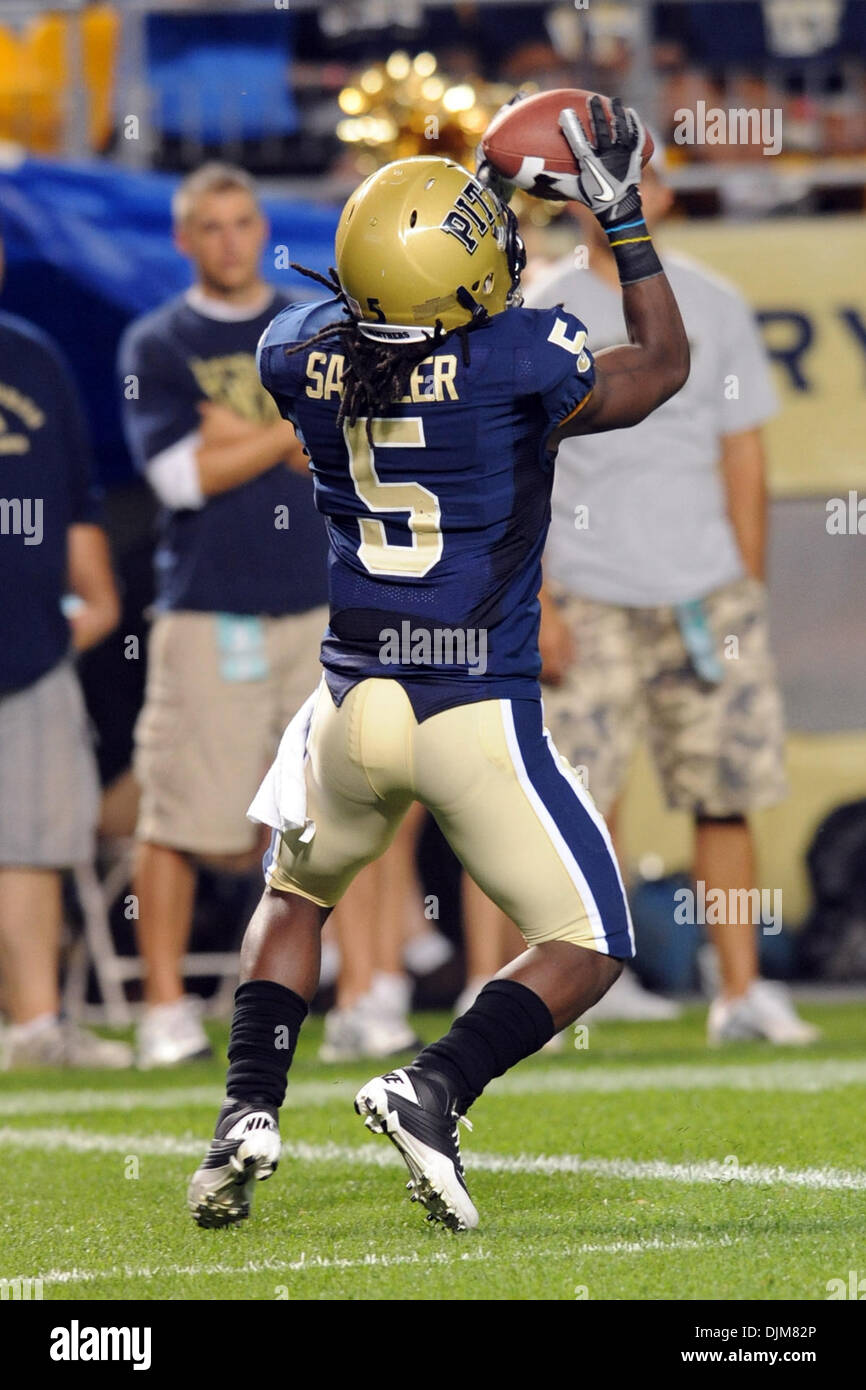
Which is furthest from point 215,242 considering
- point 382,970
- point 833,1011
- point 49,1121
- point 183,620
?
point 833,1011

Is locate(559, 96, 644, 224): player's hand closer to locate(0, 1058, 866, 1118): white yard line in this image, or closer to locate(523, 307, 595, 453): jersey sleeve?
locate(523, 307, 595, 453): jersey sleeve

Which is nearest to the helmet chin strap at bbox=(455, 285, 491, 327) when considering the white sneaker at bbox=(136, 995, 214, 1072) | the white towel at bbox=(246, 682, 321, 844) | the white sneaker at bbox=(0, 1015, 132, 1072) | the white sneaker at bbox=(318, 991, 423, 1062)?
the white towel at bbox=(246, 682, 321, 844)

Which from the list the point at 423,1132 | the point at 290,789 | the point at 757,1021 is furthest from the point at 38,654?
the point at 423,1132

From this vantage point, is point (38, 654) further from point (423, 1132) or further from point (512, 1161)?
point (423, 1132)

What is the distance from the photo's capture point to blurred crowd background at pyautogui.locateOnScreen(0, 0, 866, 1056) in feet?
26.7

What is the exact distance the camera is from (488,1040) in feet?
12.2

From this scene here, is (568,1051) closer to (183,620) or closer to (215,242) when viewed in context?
(183,620)

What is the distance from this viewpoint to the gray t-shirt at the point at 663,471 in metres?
6.46

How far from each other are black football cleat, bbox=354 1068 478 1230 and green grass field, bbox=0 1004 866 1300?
0.23 feet

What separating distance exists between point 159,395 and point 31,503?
0.49 metres

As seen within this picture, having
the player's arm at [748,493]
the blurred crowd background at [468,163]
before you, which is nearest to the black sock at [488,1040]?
the player's arm at [748,493]

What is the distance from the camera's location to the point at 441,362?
12.4 ft

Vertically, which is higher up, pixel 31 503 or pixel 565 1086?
A: pixel 31 503

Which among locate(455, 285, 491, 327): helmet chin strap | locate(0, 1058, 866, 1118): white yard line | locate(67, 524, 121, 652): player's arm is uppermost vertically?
locate(67, 524, 121, 652): player's arm
